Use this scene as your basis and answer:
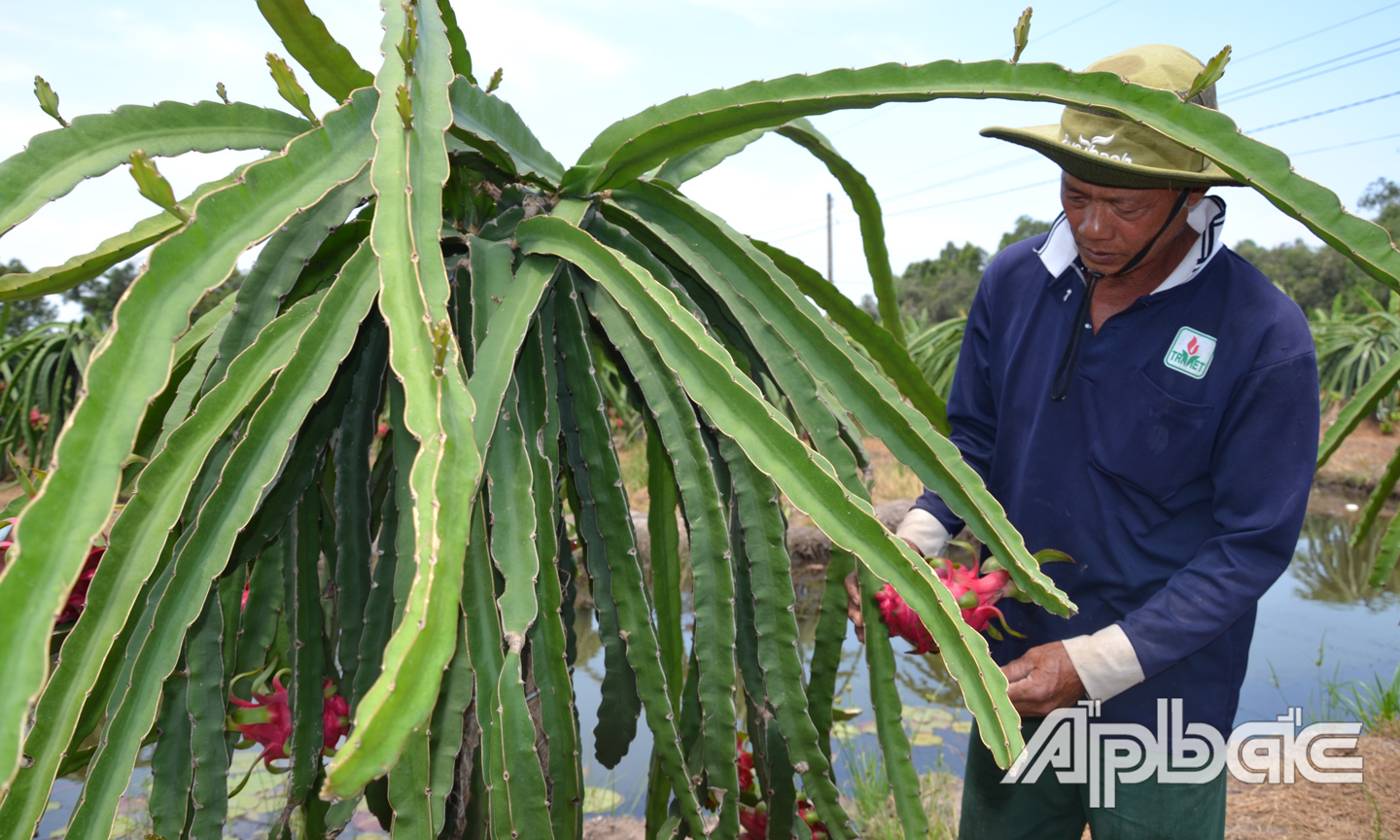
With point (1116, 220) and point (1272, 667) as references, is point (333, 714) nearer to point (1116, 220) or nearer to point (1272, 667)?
point (1116, 220)

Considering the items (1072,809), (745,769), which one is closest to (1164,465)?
(1072,809)

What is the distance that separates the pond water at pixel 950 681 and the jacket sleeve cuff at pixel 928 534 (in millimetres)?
568

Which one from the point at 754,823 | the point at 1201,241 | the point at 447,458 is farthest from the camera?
the point at 754,823

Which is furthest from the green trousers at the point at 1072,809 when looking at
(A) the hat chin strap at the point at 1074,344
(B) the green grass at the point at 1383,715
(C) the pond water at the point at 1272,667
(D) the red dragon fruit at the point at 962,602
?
(B) the green grass at the point at 1383,715

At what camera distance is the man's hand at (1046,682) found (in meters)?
1.26

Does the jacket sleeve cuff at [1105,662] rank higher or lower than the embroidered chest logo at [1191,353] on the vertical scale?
lower

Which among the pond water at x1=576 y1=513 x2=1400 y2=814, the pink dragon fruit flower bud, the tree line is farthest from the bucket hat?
the tree line

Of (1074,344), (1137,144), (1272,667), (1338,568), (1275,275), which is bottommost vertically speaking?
(1272,667)

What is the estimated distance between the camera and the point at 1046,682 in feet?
4.16

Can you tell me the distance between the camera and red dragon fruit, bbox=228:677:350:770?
99 cm

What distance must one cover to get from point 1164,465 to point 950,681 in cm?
248

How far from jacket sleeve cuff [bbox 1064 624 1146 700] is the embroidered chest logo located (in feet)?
1.32

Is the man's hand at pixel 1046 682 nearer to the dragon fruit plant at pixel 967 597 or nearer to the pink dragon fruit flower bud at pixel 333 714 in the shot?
the dragon fruit plant at pixel 967 597
